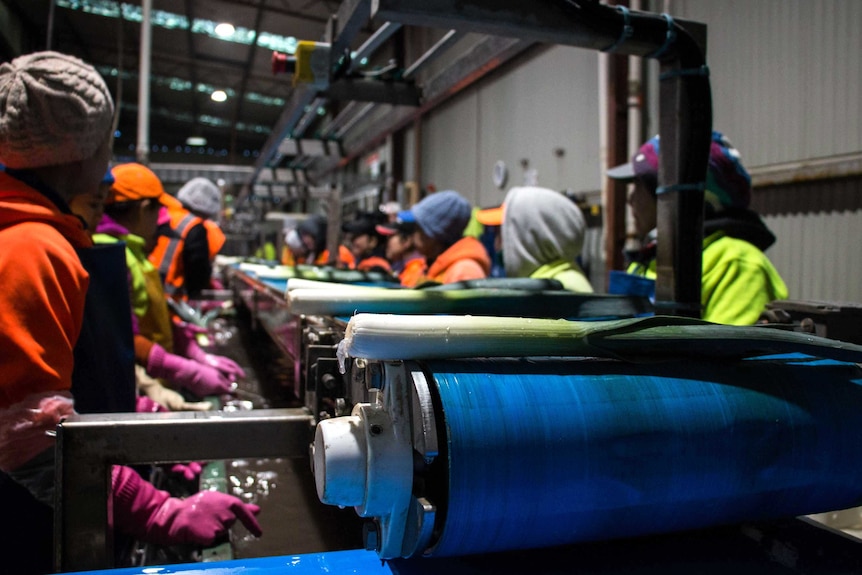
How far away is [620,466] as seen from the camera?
626mm

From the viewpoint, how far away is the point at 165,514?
1189mm

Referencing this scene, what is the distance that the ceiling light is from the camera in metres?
8.96

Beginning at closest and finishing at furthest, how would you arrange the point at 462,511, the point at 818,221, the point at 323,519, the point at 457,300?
1. the point at 462,511
2. the point at 457,300
3. the point at 323,519
4. the point at 818,221

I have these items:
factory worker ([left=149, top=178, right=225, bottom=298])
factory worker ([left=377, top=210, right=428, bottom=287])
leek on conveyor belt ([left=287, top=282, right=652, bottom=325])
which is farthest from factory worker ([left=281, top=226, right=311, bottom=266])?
leek on conveyor belt ([left=287, top=282, right=652, bottom=325])

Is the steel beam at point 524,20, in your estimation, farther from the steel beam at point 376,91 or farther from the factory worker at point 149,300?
the factory worker at point 149,300

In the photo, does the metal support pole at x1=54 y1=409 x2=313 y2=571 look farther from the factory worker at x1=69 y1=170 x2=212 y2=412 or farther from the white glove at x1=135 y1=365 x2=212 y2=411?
the white glove at x1=135 y1=365 x2=212 y2=411

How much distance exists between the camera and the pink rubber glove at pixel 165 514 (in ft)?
3.73

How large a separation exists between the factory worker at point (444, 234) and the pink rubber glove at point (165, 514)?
194 cm

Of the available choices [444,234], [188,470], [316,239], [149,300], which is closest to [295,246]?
[316,239]

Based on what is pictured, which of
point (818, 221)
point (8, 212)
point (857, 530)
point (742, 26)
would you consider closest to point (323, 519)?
point (8, 212)

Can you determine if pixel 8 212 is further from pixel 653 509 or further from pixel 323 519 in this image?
pixel 653 509

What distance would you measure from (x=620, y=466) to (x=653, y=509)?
0.24 feet

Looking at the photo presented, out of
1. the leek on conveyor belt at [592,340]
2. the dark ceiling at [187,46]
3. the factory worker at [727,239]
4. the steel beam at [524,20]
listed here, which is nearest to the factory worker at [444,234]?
the factory worker at [727,239]

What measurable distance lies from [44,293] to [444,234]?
8.35 ft
